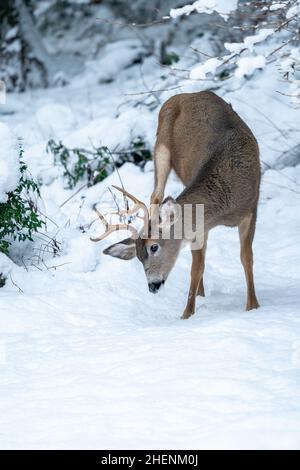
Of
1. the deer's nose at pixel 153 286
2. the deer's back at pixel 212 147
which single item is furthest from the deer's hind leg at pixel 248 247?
the deer's nose at pixel 153 286

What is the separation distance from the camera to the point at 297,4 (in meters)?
6.47

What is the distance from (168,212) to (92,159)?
3759 mm

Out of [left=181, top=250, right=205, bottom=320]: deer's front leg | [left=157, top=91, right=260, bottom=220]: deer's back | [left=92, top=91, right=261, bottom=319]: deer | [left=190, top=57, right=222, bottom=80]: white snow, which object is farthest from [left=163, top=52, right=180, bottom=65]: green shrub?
[left=190, top=57, right=222, bottom=80]: white snow

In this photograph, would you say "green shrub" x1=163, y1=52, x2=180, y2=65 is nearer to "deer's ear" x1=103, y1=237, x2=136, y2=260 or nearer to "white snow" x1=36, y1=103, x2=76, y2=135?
"white snow" x1=36, y1=103, x2=76, y2=135

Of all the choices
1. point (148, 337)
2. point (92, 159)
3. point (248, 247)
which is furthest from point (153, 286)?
point (92, 159)

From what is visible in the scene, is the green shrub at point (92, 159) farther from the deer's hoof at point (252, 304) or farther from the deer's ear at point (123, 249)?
the deer's hoof at point (252, 304)

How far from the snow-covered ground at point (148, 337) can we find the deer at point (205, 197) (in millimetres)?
328

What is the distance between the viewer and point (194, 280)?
23.1 feet

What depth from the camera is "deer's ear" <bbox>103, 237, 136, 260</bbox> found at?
692 centimetres

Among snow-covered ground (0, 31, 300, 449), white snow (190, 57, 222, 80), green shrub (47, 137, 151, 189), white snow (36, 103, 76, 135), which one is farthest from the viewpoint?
white snow (36, 103, 76, 135)

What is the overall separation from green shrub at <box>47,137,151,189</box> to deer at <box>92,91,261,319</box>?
2.27 m

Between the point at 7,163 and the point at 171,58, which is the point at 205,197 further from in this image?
the point at 171,58

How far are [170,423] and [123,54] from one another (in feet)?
33.4
